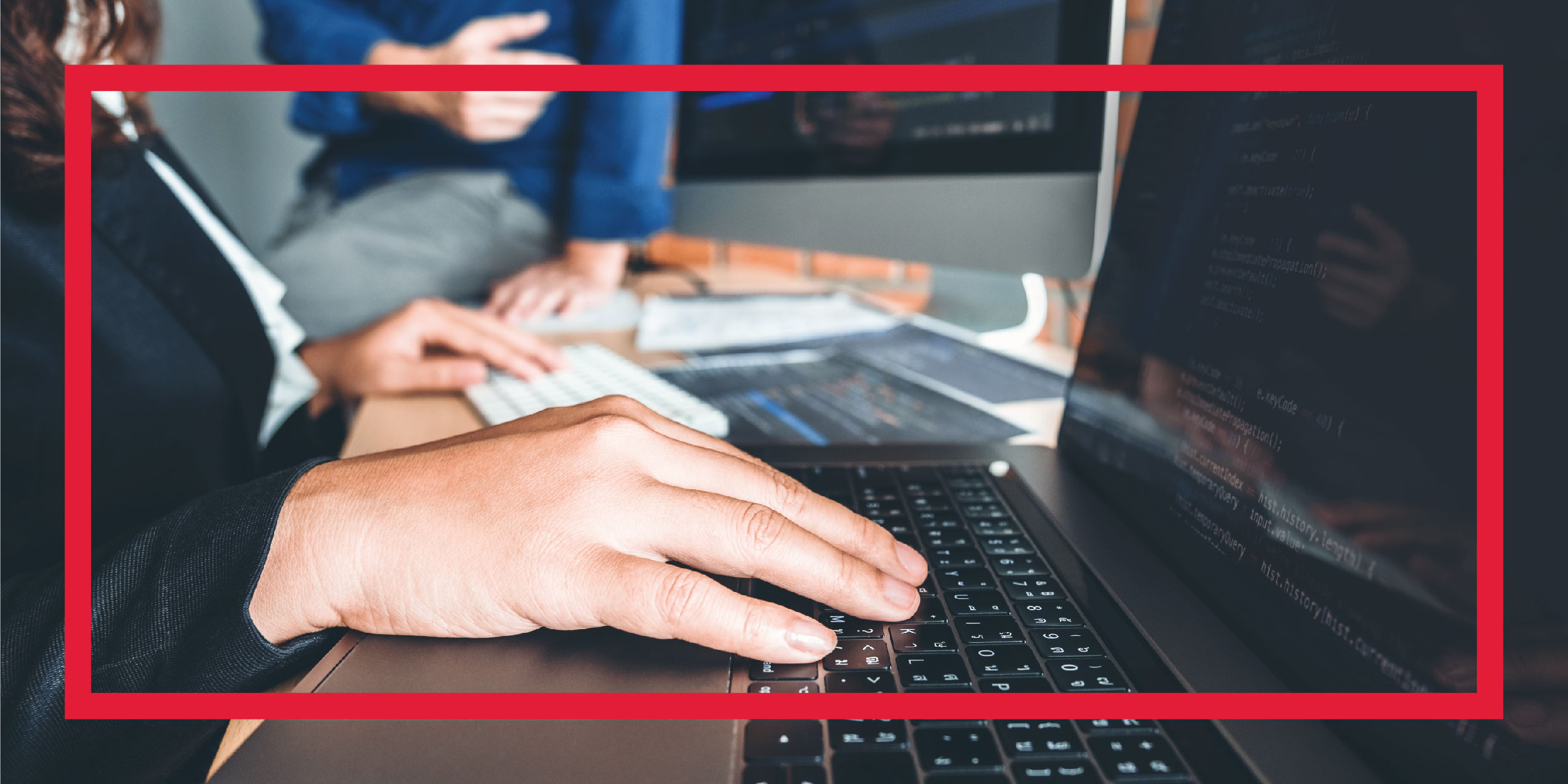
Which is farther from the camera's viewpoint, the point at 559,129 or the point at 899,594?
the point at 559,129

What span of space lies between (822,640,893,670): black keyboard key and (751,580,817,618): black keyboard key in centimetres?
2

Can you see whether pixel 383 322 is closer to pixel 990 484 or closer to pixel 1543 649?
pixel 990 484

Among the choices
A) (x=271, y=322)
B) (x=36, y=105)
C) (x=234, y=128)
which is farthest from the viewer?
(x=234, y=128)

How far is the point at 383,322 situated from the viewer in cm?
69

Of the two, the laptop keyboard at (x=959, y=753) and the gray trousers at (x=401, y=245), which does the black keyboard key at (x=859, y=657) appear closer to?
the laptop keyboard at (x=959, y=753)

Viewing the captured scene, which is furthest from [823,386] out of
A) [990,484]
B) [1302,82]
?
[1302,82]

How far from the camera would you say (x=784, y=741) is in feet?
0.72

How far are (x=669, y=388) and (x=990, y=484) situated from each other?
0.24 metres

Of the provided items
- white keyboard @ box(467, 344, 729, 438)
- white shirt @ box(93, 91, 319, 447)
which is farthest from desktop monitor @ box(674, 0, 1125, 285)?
white shirt @ box(93, 91, 319, 447)

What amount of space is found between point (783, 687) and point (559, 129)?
1.05m

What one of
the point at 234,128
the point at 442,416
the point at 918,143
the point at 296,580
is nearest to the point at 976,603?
the point at 296,580

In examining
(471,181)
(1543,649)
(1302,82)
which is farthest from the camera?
(471,181)

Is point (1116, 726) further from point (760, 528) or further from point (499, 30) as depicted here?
point (499, 30)

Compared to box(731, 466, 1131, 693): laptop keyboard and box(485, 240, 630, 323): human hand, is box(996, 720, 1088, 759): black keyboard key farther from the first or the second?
box(485, 240, 630, 323): human hand
